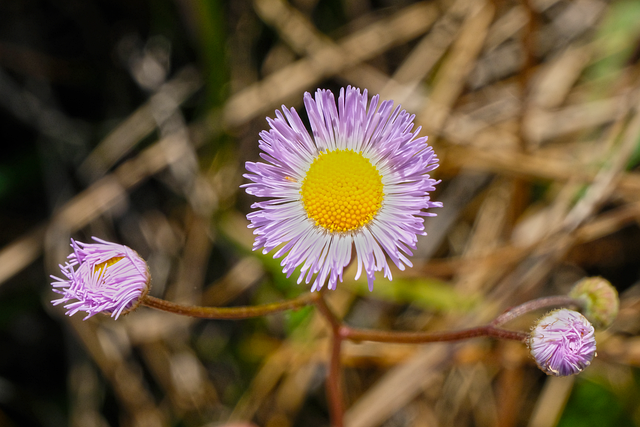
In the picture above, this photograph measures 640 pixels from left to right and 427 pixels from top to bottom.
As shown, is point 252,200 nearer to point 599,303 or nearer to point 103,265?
point 103,265

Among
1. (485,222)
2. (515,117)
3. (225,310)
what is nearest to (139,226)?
(225,310)

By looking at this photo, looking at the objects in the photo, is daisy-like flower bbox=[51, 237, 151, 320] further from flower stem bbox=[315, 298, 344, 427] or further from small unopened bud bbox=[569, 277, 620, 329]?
small unopened bud bbox=[569, 277, 620, 329]

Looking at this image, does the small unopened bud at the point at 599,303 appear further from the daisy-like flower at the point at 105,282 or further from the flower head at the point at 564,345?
the daisy-like flower at the point at 105,282

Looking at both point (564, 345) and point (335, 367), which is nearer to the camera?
point (564, 345)

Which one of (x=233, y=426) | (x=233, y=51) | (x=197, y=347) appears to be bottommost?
(x=233, y=426)

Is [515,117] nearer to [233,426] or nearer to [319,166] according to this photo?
[319,166]

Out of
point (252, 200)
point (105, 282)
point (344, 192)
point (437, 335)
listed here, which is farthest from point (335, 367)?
point (252, 200)
